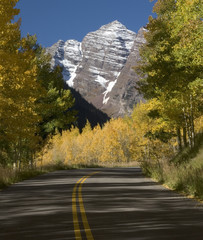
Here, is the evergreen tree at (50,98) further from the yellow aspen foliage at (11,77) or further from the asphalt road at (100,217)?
the asphalt road at (100,217)

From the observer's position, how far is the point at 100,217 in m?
11.3

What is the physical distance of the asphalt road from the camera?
886 cm

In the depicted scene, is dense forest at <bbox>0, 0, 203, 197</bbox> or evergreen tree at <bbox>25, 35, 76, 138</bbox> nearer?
dense forest at <bbox>0, 0, 203, 197</bbox>

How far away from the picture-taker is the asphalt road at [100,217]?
349 inches

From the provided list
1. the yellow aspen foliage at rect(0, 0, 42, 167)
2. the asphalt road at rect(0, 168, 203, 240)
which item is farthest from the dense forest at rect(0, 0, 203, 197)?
the asphalt road at rect(0, 168, 203, 240)

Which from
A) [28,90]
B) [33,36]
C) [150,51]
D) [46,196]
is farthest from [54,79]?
[46,196]

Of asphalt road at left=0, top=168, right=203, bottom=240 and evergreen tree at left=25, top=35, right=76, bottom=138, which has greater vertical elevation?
evergreen tree at left=25, top=35, right=76, bottom=138

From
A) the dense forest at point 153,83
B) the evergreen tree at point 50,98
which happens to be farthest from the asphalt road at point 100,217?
the evergreen tree at point 50,98

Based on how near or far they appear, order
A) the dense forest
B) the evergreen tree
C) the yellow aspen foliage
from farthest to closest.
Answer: the evergreen tree
the yellow aspen foliage
the dense forest

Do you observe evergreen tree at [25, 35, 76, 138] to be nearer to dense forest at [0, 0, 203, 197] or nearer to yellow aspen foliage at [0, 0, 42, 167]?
dense forest at [0, 0, 203, 197]

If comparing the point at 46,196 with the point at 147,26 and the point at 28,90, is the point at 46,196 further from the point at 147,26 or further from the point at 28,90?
the point at 147,26

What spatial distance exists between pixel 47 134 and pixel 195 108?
695 inches

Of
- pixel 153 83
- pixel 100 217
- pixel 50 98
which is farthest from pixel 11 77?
pixel 50 98

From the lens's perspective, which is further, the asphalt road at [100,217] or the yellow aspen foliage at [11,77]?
the yellow aspen foliage at [11,77]
